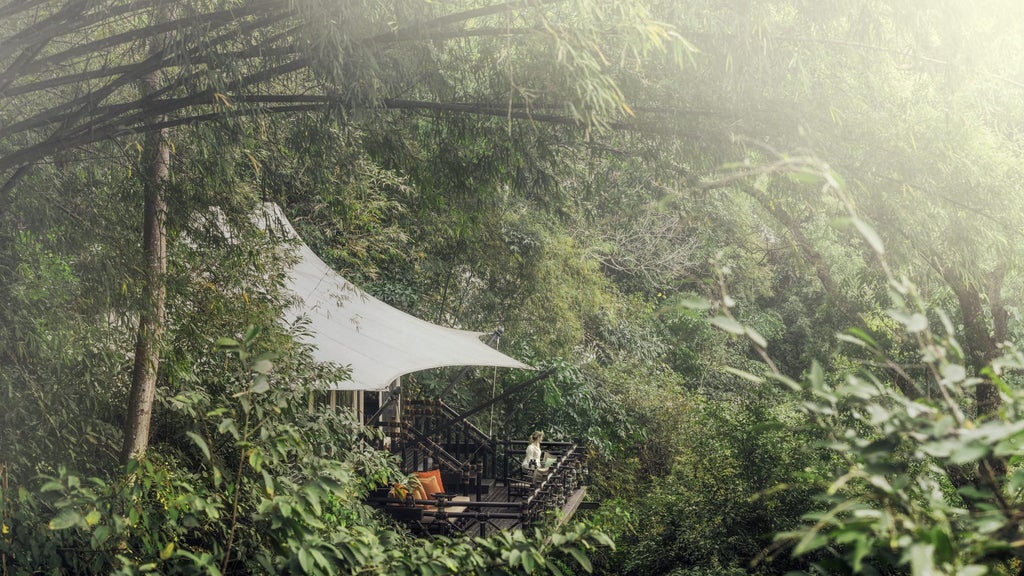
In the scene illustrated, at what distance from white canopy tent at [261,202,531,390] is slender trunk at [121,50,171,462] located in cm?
187

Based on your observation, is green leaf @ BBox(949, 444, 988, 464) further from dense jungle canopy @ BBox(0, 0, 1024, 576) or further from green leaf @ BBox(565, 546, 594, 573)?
green leaf @ BBox(565, 546, 594, 573)

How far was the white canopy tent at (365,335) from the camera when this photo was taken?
6832 mm

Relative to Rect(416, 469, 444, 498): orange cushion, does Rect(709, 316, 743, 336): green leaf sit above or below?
above

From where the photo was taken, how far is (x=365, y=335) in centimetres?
741

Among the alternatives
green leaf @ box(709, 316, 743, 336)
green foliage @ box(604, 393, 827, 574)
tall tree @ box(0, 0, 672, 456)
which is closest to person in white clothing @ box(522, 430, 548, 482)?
green foliage @ box(604, 393, 827, 574)

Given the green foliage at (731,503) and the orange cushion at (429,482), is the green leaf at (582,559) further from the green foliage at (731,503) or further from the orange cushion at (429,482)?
the orange cushion at (429,482)

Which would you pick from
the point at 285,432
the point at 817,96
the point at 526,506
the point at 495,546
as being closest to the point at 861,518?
the point at 495,546

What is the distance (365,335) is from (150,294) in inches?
129

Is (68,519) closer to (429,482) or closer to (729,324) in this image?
(729,324)

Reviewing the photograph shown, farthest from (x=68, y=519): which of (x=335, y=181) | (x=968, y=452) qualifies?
(x=335, y=181)

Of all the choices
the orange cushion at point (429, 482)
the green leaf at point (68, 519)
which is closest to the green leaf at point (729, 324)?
the green leaf at point (68, 519)

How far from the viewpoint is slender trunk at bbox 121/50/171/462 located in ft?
13.9

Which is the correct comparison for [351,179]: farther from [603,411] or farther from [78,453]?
[603,411]

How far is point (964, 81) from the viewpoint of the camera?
3.78 metres
